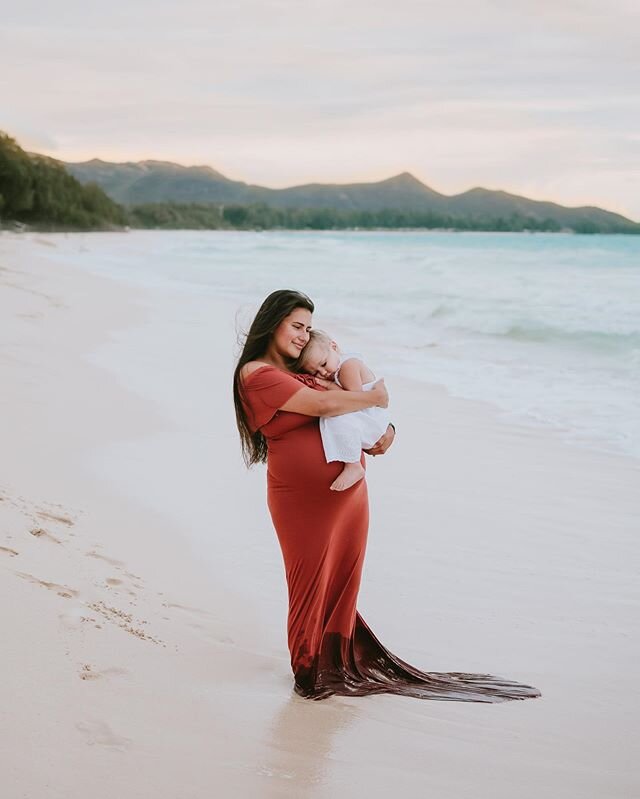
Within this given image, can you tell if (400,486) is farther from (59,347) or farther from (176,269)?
(176,269)

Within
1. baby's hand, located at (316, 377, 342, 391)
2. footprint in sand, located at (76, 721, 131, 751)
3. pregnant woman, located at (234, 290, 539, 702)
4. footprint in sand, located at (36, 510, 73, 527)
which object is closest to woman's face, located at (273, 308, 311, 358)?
pregnant woman, located at (234, 290, 539, 702)

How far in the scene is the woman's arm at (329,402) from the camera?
3.43m

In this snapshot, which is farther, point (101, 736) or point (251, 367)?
point (251, 367)

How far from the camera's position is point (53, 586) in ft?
12.3

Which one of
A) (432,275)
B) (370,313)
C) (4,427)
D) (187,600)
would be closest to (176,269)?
(432,275)

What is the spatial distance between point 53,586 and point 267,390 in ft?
3.72

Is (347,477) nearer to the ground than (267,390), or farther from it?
nearer to the ground

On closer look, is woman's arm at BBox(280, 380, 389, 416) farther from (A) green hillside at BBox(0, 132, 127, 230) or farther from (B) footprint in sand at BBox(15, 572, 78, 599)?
(A) green hillside at BBox(0, 132, 127, 230)

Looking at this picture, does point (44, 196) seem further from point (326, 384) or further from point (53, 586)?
point (326, 384)

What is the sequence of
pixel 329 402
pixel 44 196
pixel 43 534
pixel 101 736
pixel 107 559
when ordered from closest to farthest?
1. pixel 101 736
2. pixel 329 402
3. pixel 43 534
4. pixel 107 559
5. pixel 44 196

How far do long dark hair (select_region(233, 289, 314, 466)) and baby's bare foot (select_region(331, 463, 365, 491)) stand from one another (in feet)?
1.27

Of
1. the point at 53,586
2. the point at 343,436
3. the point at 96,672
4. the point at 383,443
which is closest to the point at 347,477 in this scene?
the point at 343,436

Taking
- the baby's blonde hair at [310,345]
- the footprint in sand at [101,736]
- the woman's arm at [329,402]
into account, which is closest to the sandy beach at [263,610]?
the footprint in sand at [101,736]

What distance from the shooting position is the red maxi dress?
11.6ft
